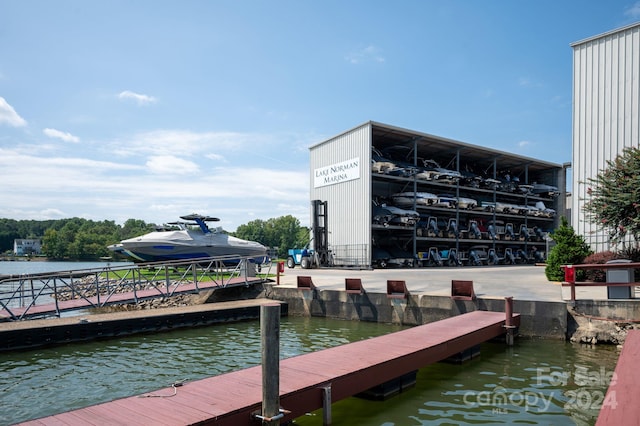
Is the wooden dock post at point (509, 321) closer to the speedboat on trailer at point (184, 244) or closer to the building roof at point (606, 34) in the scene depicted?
the building roof at point (606, 34)

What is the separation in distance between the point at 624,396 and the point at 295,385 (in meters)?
3.94

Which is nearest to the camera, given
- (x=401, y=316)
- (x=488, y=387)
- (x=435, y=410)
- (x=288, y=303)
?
(x=435, y=410)

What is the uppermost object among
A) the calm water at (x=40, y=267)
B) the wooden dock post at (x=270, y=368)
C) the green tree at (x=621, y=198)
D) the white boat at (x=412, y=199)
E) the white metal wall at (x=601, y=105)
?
the white metal wall at (x=601, y=105)

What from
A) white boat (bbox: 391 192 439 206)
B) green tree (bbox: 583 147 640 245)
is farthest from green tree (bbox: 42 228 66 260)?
green tree (bbox: 583 147 640 245)

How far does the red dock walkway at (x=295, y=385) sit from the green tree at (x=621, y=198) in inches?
344

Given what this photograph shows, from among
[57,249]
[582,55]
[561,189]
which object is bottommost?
[57,249]

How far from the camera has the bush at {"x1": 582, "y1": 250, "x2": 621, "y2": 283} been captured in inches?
607

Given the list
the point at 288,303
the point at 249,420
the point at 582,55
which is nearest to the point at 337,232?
the point at 288,303

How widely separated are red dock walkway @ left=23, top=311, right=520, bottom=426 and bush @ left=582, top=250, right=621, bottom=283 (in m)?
7.97

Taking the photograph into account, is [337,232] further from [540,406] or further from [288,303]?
[540,406]

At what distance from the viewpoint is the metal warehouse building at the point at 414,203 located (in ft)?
102

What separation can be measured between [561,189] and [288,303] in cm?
3856

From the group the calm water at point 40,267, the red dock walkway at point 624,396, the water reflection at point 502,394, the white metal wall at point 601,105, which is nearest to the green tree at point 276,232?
the calm water at point 40,267

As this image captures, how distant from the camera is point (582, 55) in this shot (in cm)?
2052
